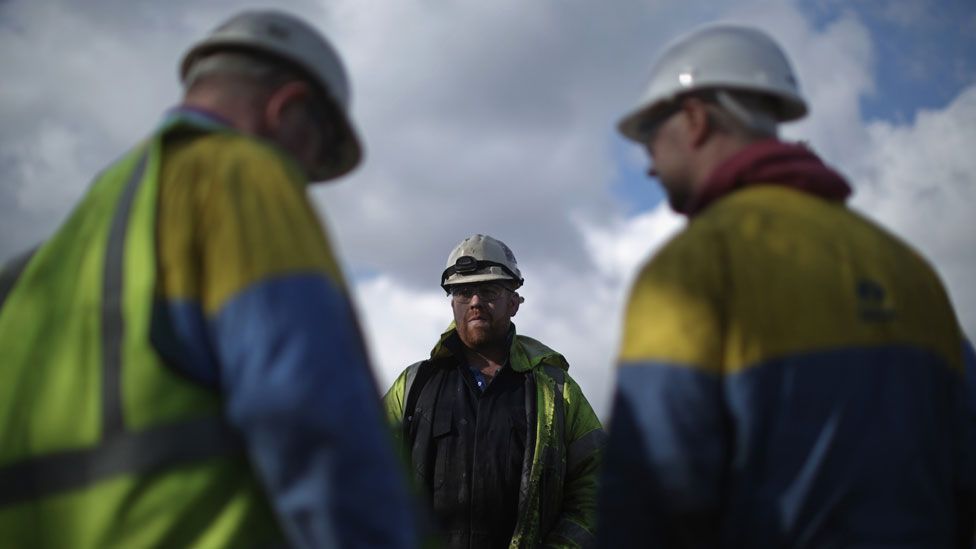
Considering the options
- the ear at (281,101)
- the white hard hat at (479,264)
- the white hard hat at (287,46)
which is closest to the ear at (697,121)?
the white hard hat at (287,46)

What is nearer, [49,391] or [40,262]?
[49,391]

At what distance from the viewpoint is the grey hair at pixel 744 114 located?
2.32 meters

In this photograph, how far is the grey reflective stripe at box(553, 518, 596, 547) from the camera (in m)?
5.03

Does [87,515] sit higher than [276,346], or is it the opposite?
[276,346]

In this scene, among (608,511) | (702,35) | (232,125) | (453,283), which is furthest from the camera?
(453,283)

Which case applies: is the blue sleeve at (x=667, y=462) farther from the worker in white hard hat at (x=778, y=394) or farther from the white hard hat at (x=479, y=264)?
the white hard hat at (x=479, y=264)

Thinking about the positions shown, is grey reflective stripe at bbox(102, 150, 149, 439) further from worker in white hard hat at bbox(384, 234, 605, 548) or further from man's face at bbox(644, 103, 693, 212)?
worker in white hard hat at bbox(384, 234, 605, 548)

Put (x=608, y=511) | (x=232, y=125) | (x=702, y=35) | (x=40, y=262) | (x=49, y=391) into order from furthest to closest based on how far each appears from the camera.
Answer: (x=702, y=35) → (x=608, y=511) → (x=232, y=125) → (x=40, y=262) → (x=49, y=391)

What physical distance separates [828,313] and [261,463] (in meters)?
1.29

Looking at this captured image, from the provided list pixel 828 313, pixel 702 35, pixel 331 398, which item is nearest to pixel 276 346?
pixel 331 398

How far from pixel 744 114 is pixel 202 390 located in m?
1.65

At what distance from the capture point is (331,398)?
1.41 meters

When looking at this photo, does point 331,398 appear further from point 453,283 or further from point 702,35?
point 453,283

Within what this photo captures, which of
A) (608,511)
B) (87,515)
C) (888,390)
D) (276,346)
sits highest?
(276,346)
